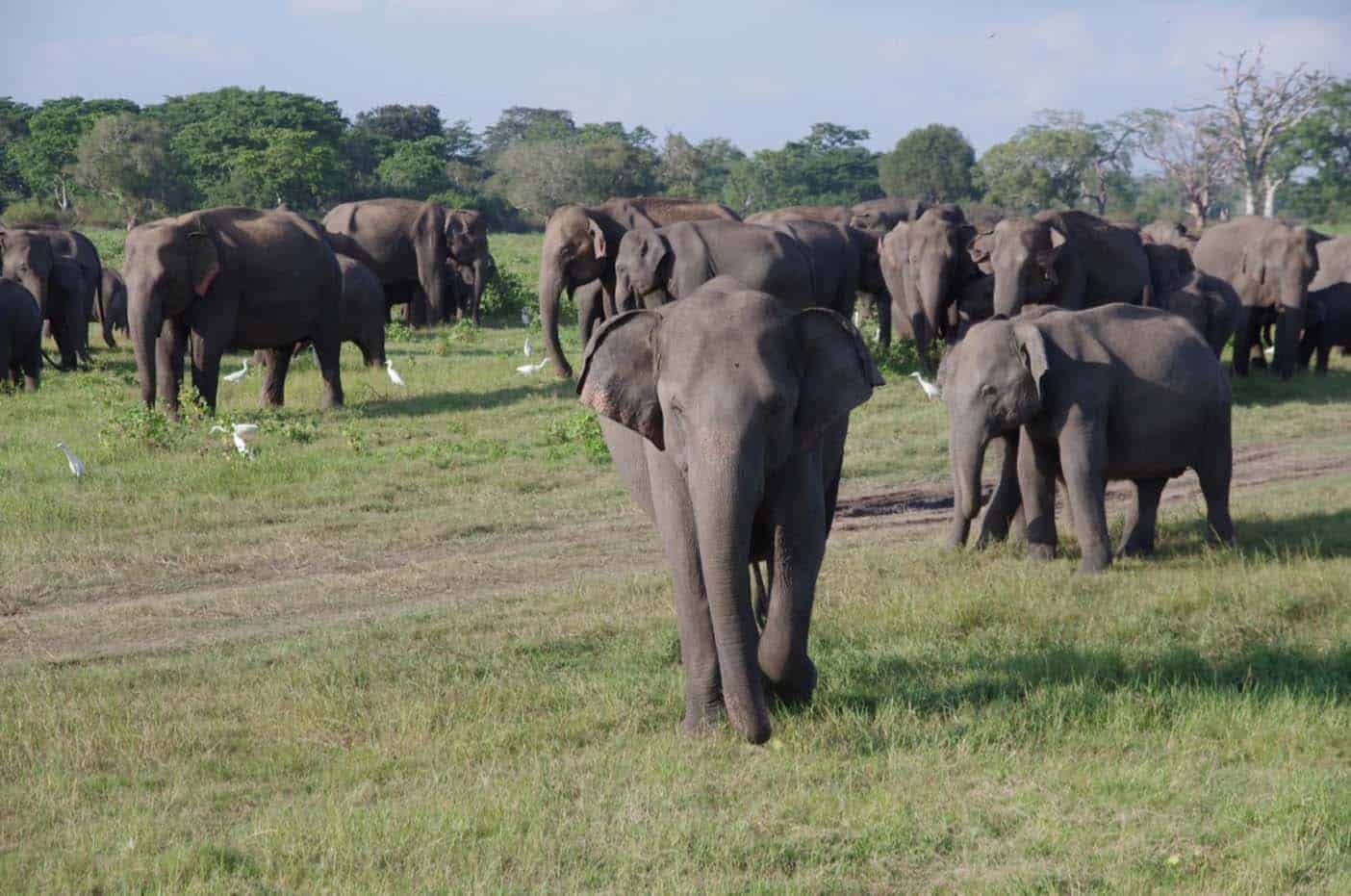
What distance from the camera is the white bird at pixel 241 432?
13.3 metres

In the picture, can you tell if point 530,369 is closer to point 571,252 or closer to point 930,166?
point 571,252

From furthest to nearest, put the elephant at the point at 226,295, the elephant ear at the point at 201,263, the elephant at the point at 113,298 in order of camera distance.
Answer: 1. the elephant at the point at 113,298
2. the elephant ear at the point at 201,263
3. the elephant at the point at 226,295

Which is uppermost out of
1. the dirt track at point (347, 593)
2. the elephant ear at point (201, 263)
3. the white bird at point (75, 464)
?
the elephant ear at point (201, 263)

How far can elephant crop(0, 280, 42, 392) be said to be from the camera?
17.7 metres

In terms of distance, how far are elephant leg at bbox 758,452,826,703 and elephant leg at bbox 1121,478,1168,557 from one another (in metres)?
4.72

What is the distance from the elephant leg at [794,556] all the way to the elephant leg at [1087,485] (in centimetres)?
389

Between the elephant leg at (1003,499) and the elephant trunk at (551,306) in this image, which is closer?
the elephant leg at (1003,499)

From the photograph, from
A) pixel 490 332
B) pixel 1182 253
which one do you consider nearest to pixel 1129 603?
pixel 1182 253

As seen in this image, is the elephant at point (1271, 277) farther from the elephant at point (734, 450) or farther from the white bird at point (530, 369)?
the elephant at point (734, 450)

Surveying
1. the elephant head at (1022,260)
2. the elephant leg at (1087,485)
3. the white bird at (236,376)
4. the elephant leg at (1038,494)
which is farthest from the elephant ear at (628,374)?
the white bird at (236,376)

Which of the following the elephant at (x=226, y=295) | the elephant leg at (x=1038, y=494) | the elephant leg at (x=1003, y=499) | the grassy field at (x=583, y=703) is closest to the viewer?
the grassy field at (x=583, y=703)

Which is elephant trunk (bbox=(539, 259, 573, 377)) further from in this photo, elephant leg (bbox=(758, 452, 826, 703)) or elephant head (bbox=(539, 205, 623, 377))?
elephant leg (bbox=(758, 452, 826, 703))

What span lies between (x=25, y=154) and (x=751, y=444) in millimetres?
63619

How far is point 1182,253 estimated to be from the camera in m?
21.2
